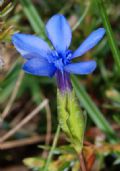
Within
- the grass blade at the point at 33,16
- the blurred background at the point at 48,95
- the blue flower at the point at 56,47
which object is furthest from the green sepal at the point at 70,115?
the grass blade at the point at 33,16

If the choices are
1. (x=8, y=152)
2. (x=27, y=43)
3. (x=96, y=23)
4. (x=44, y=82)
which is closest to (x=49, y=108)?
(x=44, y=82)

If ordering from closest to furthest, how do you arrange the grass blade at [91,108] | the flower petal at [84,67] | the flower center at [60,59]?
the flower petal at [84,67], the flower center at [60,59], the grass blade at [91,108]

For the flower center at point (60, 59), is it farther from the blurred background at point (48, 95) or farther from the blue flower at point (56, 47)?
the blurred background at point (48, 95)

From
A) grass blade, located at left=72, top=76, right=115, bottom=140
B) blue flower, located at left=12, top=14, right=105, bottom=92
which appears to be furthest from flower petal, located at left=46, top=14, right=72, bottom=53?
grass blade, located at left=72, top=76, right=115, bottom=140

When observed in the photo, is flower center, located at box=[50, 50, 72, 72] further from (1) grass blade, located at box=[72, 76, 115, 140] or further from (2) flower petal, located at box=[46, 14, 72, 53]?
(1) grass blade, located at box=[72, 76, 115, 140]

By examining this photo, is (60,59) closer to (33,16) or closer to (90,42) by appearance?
(90,42)

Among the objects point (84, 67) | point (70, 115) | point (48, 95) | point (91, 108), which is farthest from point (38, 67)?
point (48, 95)
